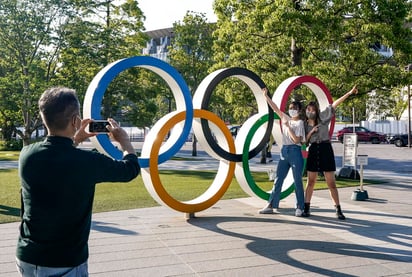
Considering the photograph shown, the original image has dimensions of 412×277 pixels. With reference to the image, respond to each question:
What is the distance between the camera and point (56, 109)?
7.79 feet

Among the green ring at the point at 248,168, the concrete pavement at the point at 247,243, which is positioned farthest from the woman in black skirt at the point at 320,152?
the green ring at the point at 248,168

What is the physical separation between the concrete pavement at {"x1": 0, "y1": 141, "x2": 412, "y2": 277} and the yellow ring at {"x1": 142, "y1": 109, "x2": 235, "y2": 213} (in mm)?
272

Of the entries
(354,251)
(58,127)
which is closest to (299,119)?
(354,251)

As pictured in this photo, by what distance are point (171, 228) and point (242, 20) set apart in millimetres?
9582

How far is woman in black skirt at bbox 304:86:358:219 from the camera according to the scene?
723 centimetres

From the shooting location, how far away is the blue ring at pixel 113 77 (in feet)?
21.4

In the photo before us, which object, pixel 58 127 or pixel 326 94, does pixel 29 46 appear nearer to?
pixel 326 94

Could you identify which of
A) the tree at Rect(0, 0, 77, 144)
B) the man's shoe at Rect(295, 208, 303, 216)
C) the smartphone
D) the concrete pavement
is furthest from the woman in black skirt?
the tree at Rect(0, 0, 77, 144)

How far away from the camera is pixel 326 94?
9.38 m

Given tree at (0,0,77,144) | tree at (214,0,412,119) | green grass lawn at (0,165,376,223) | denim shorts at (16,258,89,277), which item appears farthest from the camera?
tree at (0,0,77,144)

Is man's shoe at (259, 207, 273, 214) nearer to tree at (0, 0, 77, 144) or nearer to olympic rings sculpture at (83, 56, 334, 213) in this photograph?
olympic rings sculpture at (83, 56, 334, 213)

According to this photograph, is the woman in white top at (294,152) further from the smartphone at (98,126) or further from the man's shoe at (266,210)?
the smartphone at (98,126)

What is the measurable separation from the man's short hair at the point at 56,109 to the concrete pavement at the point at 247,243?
8.85 ft

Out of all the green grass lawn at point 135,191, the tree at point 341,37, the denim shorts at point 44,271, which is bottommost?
the green grass lawn at point 135,191
